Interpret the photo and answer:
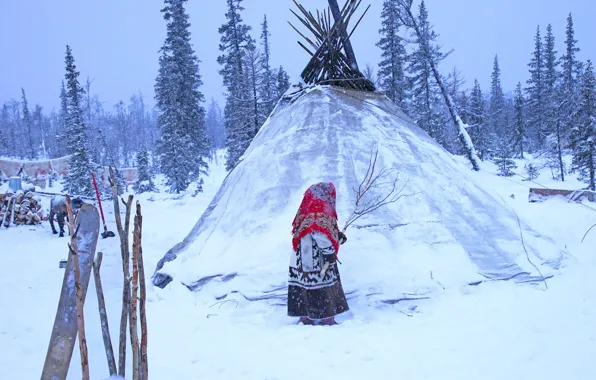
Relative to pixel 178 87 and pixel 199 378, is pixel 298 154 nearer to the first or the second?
pixel 199 378

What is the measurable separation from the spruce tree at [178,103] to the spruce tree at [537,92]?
28741 millimetres

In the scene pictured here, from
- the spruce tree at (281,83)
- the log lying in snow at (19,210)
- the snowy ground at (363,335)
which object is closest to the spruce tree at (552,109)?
the spruce tree at (281,83)

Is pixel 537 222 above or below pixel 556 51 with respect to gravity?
below

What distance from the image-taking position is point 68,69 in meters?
23.5

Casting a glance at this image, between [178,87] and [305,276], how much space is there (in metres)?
21.1

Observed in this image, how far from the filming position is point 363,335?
3629 mm

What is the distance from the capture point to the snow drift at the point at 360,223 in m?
4.54

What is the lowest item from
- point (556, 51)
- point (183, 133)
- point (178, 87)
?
point (183, 133)

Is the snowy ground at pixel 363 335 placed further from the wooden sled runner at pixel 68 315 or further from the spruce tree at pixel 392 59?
the spruce tree at pixel 392 59

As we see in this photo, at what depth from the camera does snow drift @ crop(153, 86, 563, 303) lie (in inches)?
179

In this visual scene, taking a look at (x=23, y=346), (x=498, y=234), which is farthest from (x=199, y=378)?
(x=498, y=234)

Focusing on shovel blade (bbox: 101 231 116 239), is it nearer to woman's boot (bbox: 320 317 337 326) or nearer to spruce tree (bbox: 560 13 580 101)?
woman's boot (bbox: 320 317 337 326)

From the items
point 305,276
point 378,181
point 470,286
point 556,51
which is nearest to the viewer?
point 305,276

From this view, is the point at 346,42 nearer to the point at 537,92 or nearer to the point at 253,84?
the point at 253,84
